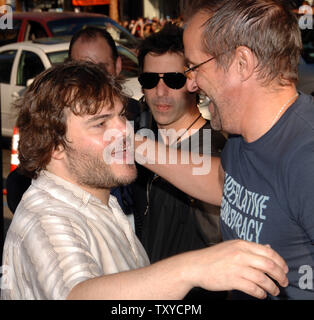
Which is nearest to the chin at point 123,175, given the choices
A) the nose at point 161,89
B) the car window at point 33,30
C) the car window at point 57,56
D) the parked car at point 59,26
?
the nose at point 161,89

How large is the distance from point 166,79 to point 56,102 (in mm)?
1341

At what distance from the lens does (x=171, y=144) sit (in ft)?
10.0

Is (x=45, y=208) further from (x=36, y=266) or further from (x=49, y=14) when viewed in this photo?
(x=49, y=14)

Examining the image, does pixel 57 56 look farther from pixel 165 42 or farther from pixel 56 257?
pixel 56 257

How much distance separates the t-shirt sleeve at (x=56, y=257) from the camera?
5.03 feet

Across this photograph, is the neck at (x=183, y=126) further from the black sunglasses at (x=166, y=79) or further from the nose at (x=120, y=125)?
the nose at (x=120, y=125)

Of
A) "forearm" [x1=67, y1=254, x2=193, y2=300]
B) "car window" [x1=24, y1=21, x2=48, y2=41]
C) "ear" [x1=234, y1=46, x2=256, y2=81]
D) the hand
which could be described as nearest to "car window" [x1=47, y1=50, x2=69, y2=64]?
"car window" [x1=24, y1=21, x2=48, y2=41]

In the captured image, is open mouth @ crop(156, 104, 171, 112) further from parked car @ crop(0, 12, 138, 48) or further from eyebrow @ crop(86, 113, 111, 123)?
parked car @ crop(0, 12, 138, 48)

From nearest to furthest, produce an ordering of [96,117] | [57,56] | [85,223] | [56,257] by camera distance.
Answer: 1. [56,257]
2. [85,223]
3. [96,117]
4. [57,56]

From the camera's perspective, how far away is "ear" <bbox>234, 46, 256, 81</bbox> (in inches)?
80.0

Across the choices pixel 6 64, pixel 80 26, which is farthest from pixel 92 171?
pixel 80 26

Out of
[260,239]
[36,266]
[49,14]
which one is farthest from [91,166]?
[49,14]

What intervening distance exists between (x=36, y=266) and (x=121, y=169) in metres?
0.67

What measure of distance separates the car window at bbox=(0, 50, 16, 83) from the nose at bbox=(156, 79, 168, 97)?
262 inches
